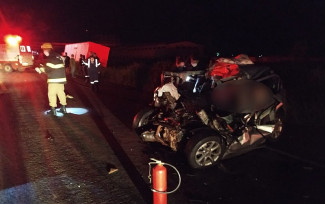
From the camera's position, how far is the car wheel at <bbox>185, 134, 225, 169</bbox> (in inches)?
192

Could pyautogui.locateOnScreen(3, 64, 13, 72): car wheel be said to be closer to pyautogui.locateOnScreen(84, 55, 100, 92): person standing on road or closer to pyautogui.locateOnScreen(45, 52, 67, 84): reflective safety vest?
pyautogui.locateOnScreen(84, 55, 100, 92): person standing on road

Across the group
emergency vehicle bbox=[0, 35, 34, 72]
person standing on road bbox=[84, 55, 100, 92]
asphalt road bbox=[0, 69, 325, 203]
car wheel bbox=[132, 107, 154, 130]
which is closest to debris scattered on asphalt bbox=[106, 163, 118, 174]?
asphalt road bbox=[0, 69, 325, 203]

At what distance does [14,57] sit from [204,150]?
2015 centimetres

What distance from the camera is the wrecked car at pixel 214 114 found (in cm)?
514

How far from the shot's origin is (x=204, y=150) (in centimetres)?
504

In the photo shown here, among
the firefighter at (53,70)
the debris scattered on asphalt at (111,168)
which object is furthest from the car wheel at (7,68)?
the debris scattered on asphalt at (111,168)

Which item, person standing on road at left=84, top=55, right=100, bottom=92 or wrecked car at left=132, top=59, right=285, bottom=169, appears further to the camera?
person standing on road at left=84, top=55, right=100, bottom=92

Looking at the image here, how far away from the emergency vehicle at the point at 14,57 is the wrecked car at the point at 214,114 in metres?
17.8

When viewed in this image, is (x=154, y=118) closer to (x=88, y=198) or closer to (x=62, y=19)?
(x=88, y=198)

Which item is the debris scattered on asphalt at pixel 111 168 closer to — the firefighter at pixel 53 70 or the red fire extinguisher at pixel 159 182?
the red fire extinguisher at pixel 159 182

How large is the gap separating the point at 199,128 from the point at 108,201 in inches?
77.5

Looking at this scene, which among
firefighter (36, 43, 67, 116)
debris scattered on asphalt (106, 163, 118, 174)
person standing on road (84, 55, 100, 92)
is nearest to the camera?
A: debris scattered on asphalt (106, 163, 118, 174)

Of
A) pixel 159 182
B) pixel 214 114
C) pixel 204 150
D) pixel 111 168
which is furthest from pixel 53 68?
pixel 159 182

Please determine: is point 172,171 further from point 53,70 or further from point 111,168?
point 53,70
